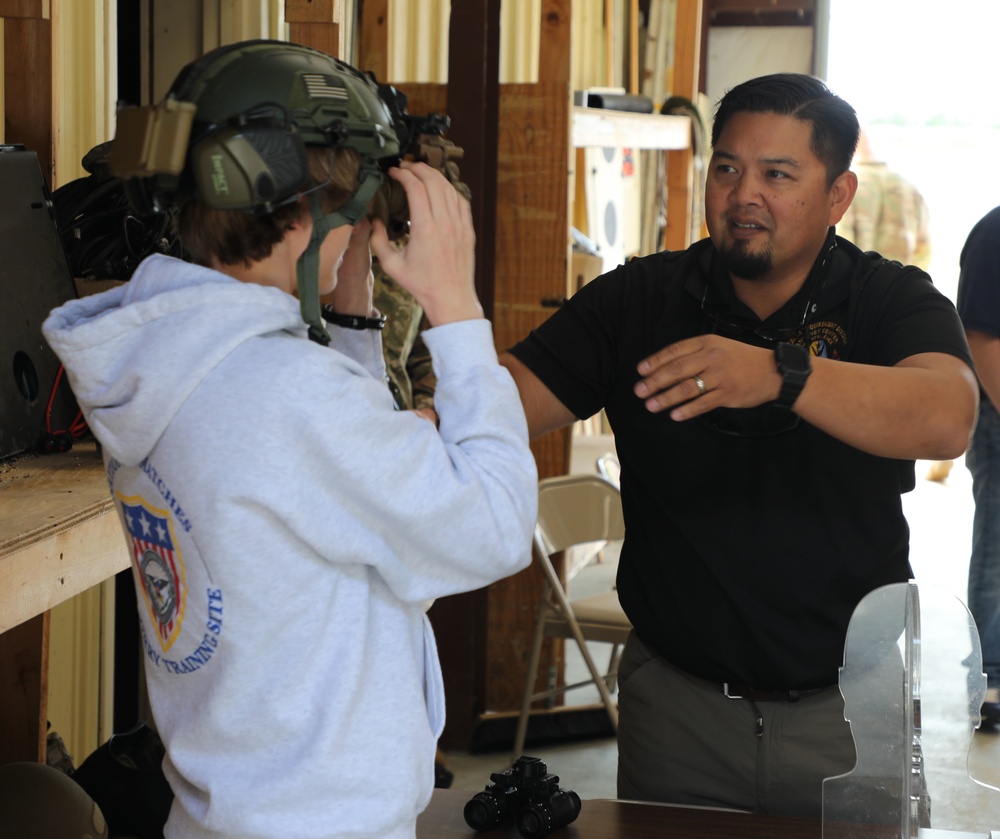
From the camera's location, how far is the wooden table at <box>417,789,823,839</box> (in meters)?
1.65

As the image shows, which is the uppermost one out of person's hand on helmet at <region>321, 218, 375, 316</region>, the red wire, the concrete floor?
person's hand on helmet at <region>321, 218, 375, 316</region>

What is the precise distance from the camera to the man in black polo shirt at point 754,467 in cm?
196

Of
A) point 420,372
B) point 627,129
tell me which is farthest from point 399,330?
point 627,129

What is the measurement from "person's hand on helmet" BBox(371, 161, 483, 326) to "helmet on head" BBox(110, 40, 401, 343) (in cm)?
5

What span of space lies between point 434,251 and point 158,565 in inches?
17.2

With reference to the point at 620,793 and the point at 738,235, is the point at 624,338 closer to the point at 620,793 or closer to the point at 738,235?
the point at 738,235

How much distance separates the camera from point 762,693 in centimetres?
199

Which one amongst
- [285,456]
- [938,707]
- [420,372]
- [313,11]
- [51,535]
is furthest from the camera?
[420,372]

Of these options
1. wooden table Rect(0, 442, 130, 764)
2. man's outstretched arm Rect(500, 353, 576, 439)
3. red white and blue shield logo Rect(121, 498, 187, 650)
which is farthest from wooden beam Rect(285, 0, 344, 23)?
red white and blue shield logo Rect(121, 498, 187, 650)

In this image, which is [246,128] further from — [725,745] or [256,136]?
[725,745]

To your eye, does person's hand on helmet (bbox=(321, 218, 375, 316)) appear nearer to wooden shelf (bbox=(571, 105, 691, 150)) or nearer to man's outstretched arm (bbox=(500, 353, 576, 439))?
man's outstretched arm (bbox=(500, 353, 576, 439))

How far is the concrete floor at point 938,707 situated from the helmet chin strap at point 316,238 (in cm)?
78

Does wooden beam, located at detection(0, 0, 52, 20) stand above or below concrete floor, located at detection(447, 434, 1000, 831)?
above

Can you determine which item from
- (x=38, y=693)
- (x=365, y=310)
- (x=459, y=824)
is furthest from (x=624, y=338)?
(x=38, y=693)
